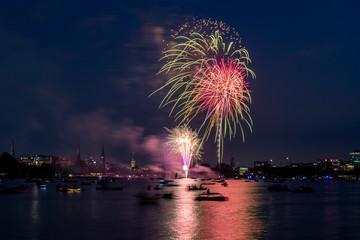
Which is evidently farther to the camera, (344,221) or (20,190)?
(20,190)

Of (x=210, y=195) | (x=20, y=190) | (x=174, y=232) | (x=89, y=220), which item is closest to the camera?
(x=174, y=232)

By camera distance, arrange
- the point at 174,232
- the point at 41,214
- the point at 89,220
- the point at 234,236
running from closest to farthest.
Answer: the point at 234,236 < the point at 174,232 < the point at 89,220 < the point at 41,214

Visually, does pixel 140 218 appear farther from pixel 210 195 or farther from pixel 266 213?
pixel 210 195

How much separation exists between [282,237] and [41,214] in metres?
38.6

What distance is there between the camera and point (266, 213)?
2665 inches

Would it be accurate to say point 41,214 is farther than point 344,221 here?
Yes

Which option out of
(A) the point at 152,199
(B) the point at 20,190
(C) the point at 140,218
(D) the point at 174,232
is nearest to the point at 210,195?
(A) the point at 152,199

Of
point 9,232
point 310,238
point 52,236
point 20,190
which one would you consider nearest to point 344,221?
point 310,238

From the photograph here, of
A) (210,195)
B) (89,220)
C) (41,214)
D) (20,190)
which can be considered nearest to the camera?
(89,220)

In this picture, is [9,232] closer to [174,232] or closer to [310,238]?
[174,232]

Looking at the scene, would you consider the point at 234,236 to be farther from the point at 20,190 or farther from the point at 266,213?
the point at 20,190

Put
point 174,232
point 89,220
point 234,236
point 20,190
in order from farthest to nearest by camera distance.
Result: point 20,190, point 89,220, point 174,232, point 234,236

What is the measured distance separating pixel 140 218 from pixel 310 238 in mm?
24389

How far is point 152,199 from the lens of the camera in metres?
95.9
